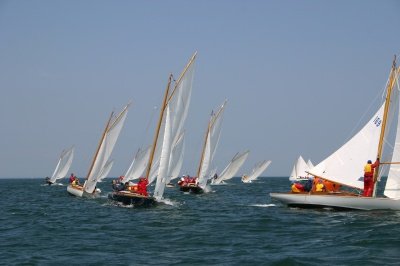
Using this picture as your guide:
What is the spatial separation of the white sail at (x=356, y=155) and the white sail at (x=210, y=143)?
3067 cm

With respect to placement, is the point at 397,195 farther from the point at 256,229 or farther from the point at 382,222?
the point at 256,229

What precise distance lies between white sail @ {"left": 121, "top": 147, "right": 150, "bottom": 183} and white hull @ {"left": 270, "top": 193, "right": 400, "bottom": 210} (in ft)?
95.0

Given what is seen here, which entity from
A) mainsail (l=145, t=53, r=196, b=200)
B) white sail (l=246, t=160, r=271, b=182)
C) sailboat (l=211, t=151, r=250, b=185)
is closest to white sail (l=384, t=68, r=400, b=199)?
mainsail (l=145, t=53, r=196, b=200)

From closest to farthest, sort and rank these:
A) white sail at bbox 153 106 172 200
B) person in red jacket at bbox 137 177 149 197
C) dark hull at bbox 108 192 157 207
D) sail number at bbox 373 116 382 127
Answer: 1. sail number at bbox 373 116 382 127
2. dark hull at bbox 108 192 157 207
3. white sail at bbox 153 106 172 200
4. person in red jacket at bbox 137 177 149 197

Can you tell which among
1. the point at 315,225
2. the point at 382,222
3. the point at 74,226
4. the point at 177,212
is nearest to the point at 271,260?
the point at 315,225

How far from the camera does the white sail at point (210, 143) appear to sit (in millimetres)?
65188

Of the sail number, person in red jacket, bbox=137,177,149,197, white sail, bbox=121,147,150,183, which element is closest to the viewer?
the sail number

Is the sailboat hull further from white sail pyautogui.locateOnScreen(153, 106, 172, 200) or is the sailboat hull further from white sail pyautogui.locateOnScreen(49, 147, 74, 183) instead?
white sail pyautogui.locateOnScreen(49, 147, 74, 183)

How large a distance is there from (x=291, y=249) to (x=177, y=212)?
1510 cm

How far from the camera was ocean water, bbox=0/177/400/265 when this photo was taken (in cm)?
1791

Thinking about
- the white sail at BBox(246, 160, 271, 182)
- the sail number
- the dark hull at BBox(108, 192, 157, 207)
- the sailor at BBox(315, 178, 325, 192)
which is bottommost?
the dark hull at BBox(108, 192, 157, 207)

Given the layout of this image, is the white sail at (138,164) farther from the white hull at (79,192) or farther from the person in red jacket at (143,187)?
the person in red jacket at (143,187)

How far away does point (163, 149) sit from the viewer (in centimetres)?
3738

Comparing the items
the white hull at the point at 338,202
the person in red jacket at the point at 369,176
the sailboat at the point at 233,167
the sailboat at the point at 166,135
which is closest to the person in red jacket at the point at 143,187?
the sailboat at the point at 166,135
